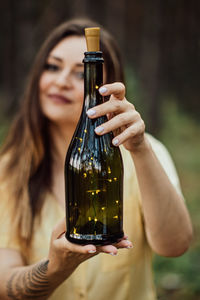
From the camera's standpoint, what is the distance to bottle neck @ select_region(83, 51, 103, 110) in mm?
1213

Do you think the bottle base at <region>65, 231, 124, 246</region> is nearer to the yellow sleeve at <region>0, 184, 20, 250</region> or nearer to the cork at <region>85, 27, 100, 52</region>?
the cork at <region>85, 27, 100, 52</region>

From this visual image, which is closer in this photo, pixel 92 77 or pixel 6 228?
pixel 92 77

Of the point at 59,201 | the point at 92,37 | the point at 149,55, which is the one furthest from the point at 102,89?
the point at 149,55

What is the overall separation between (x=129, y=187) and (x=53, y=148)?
0.46 m

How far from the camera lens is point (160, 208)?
1623 millimetres

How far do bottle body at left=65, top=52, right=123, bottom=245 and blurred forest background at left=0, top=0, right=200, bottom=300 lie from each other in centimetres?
408

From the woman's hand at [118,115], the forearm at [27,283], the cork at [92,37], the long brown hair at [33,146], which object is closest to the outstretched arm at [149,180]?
the woman's hand at [118,115]

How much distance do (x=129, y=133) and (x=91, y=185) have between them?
225 millimetres

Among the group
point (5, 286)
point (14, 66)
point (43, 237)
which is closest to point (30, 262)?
point (43, 237)

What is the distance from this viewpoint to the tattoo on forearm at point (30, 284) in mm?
1547

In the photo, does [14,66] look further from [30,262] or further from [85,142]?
[85,142]

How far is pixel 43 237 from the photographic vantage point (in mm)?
1934

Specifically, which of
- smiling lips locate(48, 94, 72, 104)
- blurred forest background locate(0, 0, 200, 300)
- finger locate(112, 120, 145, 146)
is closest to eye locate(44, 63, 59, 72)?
smiling lips locate(48, 94, 72, 104)

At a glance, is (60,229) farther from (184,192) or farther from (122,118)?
(184,192)
